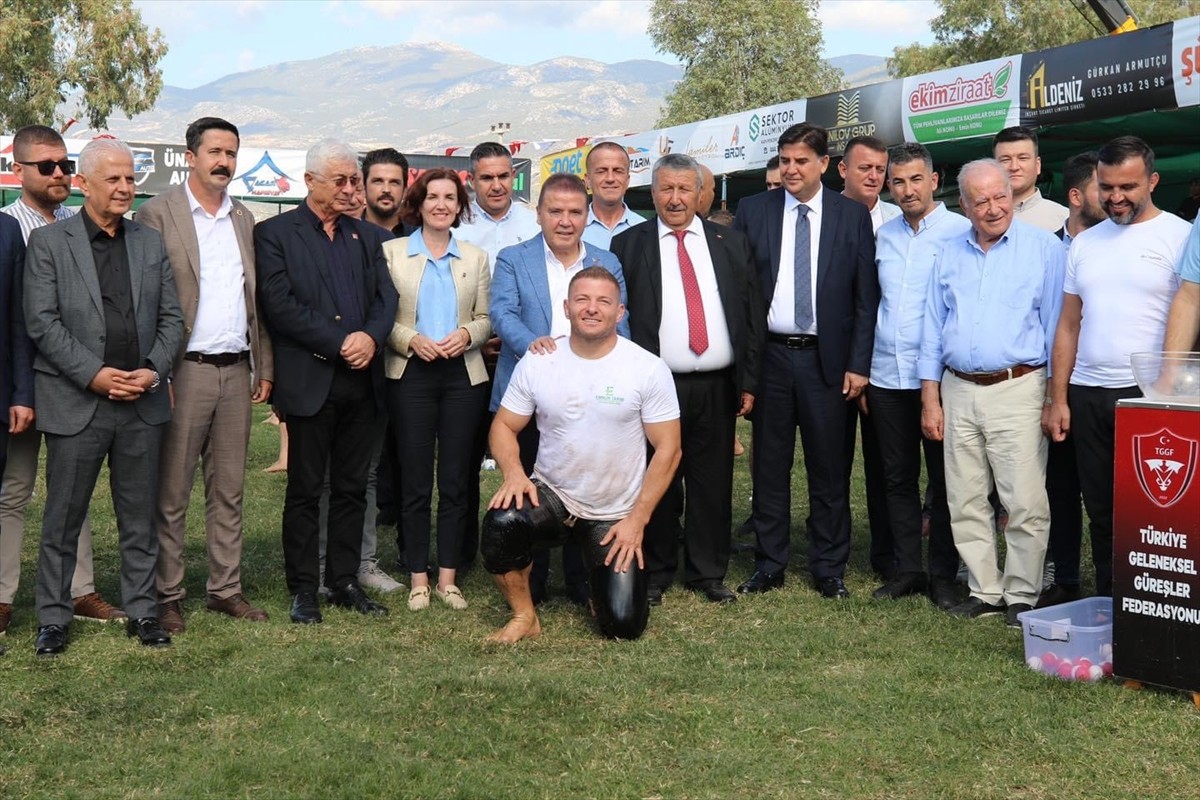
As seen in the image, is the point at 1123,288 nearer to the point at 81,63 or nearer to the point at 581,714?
the point at 581,714

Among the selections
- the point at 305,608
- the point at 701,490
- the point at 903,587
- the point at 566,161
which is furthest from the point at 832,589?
the point at 566,161

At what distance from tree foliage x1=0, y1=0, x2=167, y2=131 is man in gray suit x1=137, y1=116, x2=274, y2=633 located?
32.9 m

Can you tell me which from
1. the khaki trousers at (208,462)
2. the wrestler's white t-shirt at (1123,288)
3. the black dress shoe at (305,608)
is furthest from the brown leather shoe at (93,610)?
the wrestler's white t-shirt at (1123,288)

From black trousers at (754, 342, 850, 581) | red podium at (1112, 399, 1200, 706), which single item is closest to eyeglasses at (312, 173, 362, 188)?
black trousers at (754, 342, 850, 581)

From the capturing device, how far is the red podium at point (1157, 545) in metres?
4.39

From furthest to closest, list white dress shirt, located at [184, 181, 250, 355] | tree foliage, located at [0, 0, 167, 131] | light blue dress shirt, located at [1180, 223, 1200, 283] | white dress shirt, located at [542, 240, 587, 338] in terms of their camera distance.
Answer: tree foliage, located at [0, 0, 167, 131] → white dress shirt, located at [542, 240, 587, 338] → white dress shirt, located at [184, 181, 250, 355] → light blue dress shirt, located at [1180, 223, 1200, 283]

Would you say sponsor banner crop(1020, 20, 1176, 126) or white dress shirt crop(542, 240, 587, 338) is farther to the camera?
sponsor banner crop(1020, 20, 1176, 126)

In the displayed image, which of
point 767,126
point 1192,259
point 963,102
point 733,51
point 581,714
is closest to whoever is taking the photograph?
point 581,714

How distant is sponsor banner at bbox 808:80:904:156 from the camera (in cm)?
1261

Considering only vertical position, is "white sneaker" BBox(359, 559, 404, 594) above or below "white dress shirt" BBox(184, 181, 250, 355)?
below

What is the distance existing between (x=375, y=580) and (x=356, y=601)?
47cm

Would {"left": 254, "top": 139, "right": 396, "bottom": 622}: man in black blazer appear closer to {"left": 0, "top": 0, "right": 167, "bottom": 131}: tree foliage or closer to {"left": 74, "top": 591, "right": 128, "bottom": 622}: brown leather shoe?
{"left": 74, "top": 591, "right": 128, "bottom": 622}: brown leather shoe

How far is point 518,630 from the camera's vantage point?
543cm

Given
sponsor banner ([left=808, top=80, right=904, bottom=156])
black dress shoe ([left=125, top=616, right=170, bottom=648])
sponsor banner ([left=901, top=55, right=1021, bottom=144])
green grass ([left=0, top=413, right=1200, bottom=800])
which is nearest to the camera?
green grass ([left=0, top=413, right=1200, bottom=800])
